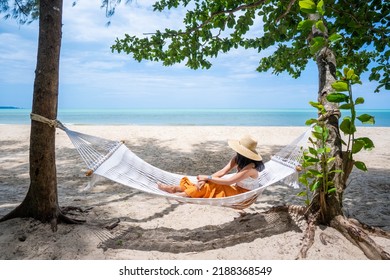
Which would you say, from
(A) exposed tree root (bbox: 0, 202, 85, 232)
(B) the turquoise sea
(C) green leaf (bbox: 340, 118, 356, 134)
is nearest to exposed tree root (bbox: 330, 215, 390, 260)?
(C) green leaf (bbox: 340, 118, 356, 134)

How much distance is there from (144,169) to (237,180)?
31.1 inches

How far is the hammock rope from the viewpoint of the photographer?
1892 mm

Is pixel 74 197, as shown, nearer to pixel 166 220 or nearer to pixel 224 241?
pixel 166 220

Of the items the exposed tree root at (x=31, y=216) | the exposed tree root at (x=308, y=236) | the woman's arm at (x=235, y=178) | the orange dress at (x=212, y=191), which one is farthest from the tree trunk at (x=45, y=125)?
the exposed tree root at (x=308, y=236)

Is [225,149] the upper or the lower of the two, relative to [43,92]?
lower

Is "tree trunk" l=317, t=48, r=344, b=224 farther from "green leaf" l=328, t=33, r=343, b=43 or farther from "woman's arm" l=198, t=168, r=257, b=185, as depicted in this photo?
"woman's arm" l=198, t=168, r=257, b=185

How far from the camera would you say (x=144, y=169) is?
2.35 meters

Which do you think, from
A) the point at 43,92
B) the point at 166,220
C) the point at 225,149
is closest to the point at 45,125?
the point at 43,92

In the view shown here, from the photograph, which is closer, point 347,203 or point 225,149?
point 347,203

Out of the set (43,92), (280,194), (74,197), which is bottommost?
(74,197)

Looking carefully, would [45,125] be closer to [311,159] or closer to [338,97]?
[311,159]

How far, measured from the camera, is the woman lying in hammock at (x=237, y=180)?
86.5 inches
